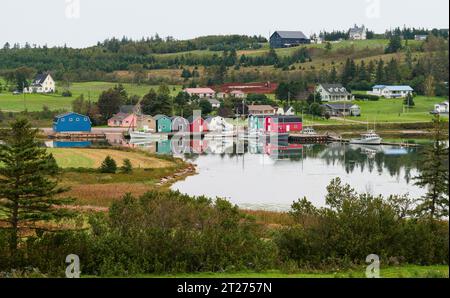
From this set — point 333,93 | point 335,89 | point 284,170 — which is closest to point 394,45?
point 335,89

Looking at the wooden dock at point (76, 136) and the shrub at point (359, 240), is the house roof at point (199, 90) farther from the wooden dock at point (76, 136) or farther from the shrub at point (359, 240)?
the shrub at point (359, 240)

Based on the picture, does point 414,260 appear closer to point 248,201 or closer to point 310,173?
point 248,201

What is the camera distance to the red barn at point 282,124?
102 ft

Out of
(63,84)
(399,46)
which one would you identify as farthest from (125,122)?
(399,46)


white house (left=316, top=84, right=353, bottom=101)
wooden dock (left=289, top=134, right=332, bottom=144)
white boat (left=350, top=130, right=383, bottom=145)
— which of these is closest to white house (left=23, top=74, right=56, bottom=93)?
white house (left=316, top=84, right=353, bottom=101)

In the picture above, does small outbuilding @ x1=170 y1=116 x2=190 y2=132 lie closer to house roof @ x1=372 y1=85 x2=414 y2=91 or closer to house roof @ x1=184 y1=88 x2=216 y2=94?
house roof @ x1=184 y1=88 x2=216 y2=94

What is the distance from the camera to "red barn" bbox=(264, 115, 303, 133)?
31.0 m

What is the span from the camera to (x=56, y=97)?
40438 millimetres

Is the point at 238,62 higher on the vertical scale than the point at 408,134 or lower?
higher

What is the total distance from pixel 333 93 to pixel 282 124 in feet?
28.8

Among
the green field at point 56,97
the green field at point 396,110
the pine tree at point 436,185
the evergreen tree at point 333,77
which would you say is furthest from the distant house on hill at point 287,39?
the pine tree at point 436,185

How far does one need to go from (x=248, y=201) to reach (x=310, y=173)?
502 centimetres

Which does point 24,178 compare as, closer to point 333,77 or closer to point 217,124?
point 217,124
